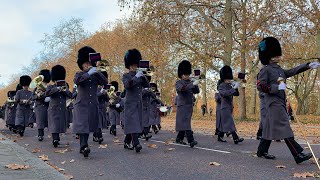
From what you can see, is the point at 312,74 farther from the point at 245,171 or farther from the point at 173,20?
the point at 245,171

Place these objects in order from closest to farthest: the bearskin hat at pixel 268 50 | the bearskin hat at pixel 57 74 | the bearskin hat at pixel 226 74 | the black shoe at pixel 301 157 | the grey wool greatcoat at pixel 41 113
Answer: the black shoe at pixel 301 157 < the bearskin hat at pixel 268 50 < the bearskin hat at pixel 226 74 < the bearskin hat at pixel 57 74 < the grey wool greatcoat at pixel 41 113

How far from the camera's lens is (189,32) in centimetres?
2841

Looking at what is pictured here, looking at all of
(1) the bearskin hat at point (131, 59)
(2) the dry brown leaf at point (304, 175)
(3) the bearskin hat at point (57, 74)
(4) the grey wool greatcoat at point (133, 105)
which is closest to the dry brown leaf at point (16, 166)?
(4) the grey wool greatcoat at point (133, 105)

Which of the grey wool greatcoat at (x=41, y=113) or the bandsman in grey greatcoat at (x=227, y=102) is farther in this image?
the grey wool greatcoat at (x=41, y=113)

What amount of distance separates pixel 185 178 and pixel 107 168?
168cm

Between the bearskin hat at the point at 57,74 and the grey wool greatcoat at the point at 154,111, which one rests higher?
the bearskin hat at the point at 57,74

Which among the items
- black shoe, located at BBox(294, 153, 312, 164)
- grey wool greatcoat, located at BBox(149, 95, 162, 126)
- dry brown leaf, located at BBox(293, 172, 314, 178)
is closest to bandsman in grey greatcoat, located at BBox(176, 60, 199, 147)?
black shoe, located at BBox(294, 153, 312, 164)

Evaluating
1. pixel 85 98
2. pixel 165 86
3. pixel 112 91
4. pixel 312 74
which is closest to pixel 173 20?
pixel 112 91

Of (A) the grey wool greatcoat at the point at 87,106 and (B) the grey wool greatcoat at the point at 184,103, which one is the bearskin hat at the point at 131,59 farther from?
(B) the grey wool greatcoat at the point at 184,103

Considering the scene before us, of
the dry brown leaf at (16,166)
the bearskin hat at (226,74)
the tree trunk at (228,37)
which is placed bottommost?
the dry brown leaf at (16,166)

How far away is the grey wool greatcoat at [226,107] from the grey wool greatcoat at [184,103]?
95 centimetres

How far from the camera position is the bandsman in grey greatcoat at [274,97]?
8133 mm

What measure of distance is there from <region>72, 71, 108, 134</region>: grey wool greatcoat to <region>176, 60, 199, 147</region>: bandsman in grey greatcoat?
91.2 inches

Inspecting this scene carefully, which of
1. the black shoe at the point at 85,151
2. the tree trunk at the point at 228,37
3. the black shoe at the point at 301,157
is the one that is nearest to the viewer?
the black shoe at the point at 301,157
